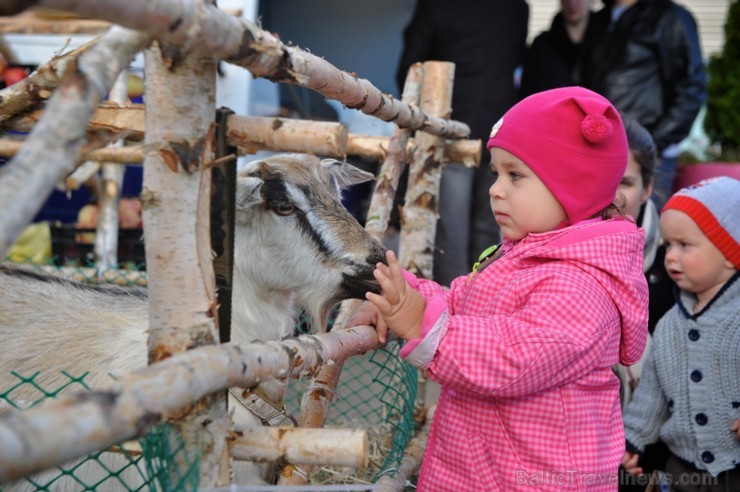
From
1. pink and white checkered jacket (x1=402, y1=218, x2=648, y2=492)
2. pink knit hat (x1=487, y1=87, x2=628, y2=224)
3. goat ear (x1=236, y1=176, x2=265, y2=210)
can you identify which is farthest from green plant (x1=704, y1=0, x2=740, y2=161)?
goat ear (x1=236, y1=176, x2=265, y2=210)

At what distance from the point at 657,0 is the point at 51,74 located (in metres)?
4.02

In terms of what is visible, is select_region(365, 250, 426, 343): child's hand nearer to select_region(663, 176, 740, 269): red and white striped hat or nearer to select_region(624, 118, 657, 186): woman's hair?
select_region(663, 176, 740, 269): red and white striped hat

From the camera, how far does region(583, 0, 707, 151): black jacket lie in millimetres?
4734

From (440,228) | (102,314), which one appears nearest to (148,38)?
(102,314)

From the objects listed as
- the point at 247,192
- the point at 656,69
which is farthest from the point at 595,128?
the point at 656,69

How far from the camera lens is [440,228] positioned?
498 cm

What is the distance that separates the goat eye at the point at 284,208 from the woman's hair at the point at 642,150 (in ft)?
5.36

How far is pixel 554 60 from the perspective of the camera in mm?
5133

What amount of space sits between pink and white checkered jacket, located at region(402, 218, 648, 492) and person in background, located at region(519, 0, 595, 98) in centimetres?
341

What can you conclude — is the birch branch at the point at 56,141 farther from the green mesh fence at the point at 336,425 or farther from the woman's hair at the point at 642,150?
the woman's hair at the point at 642,150

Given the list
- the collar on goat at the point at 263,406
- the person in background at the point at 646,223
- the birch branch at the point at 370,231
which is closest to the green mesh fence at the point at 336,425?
the birch branch at the point at 370,231

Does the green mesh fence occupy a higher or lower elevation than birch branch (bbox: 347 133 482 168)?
lower

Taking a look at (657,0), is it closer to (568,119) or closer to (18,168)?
(568,119)

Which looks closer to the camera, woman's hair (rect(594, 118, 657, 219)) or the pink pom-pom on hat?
the pink pom-pom on hat
